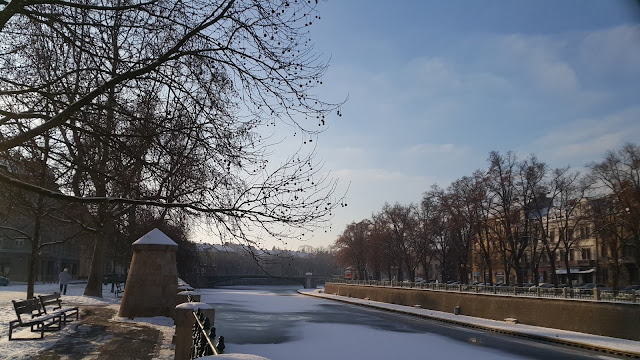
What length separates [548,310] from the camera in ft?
109

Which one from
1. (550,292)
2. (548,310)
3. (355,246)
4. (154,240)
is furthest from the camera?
(355,246)

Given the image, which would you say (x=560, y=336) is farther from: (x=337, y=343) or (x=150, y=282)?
(x=150, y=282)

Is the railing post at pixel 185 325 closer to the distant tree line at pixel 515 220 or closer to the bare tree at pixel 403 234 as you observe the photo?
the distant tree line at pixel 515 220

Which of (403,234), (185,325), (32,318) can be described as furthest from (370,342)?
(403,234)

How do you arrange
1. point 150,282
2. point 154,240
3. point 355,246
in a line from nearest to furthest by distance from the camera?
point 150,282, point 154,240, point 355,246

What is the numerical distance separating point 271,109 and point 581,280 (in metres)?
73.9

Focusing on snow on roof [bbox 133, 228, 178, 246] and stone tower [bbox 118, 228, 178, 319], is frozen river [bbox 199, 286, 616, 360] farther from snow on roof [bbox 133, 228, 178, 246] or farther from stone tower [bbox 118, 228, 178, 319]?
snow on roof [bbox 133, 228, 178, 246]

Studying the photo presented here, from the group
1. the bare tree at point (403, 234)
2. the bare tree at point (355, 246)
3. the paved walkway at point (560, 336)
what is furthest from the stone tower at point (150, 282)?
the bare tree at point (355, 246)

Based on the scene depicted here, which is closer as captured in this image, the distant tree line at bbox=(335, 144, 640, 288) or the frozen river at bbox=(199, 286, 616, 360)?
the frozen river at bbox=(199, 286, 616, 360)

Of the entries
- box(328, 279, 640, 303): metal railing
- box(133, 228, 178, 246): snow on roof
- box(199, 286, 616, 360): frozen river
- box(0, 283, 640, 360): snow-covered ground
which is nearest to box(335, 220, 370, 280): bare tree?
box(328, 279, 640, 303): metal railing

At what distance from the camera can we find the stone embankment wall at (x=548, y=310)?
90.7 ft

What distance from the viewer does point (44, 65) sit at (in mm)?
9578

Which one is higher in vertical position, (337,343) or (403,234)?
(403,234)

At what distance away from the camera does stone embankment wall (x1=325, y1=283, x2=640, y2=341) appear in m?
27.7
